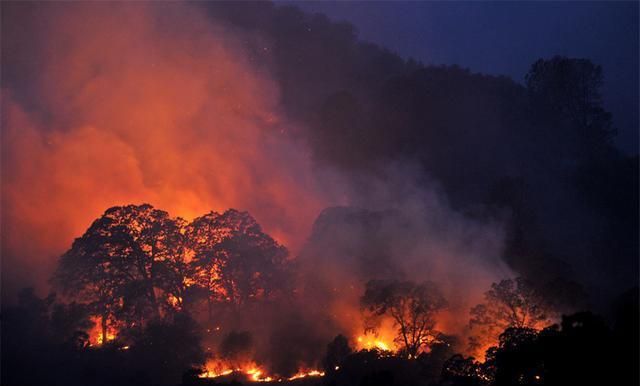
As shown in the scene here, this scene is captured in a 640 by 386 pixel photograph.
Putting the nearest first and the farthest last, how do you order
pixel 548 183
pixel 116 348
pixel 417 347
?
1. pixel 417 347
2. pixel 116 348
3. pixel 548 183

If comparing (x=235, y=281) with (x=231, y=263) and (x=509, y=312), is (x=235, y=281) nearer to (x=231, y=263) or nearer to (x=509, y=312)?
(x=231, y=263)

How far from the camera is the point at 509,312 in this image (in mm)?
23938

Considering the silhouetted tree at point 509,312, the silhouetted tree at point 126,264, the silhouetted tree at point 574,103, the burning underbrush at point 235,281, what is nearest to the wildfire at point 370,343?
the burning underbrush at point 235,281

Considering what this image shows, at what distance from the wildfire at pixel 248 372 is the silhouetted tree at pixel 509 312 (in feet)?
26.3

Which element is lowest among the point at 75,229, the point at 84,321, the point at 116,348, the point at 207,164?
the point at 116,348

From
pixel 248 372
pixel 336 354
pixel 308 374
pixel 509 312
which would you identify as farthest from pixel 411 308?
pixel 248 372

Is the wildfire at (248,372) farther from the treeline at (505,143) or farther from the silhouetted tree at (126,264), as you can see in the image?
the treeline at (505,143)

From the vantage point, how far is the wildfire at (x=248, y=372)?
85.3ft

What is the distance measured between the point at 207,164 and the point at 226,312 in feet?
61.5

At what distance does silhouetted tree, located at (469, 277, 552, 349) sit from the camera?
77.9 ft

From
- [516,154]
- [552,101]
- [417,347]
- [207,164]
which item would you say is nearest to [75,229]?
[207,164]

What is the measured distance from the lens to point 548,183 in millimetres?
40000

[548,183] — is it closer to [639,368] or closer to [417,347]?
[417,347]

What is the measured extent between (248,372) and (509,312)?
13.3 m
